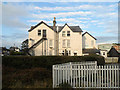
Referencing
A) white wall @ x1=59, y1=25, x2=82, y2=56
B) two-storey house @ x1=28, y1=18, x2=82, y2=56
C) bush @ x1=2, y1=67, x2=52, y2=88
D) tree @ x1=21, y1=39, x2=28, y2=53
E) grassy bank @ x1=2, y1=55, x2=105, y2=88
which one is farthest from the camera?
white wall @ x1=59, y1=25, x2=82, y2=56

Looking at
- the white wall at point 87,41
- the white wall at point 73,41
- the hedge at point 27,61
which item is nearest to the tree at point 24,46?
the white wall at point 73,41

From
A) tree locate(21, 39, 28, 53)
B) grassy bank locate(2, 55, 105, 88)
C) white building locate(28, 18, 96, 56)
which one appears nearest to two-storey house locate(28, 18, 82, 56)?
white building locate(28, 18, 96, 56)

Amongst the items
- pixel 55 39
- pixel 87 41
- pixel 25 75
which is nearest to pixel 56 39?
pixel 55 39

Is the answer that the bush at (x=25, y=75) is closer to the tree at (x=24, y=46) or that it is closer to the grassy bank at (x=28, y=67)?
the grassy bank at (x=28, y=67)

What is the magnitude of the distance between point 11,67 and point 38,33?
24.9 m

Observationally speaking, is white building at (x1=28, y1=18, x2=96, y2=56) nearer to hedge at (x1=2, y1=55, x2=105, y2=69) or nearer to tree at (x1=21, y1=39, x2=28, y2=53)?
tree at (x1=21, y1=39, x2=28, y2=53)

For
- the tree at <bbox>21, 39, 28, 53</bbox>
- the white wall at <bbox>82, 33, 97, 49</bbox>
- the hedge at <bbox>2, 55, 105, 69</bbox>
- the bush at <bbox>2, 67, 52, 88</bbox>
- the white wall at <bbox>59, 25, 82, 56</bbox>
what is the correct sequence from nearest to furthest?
1. the bush at <bbox>2, 67, 52, 88</bbox>
2. the hedge at <bbox>2, 55, 105, 69</bbox>
3. the tree at <bbox>21, 39, 28, 53</bbox>
4. the white wall at <bbox>59, 25, 82, 56</bbox>
5. the white wall at <bbox>82, 33, 97, 49</bbox>

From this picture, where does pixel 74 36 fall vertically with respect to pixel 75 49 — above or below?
above

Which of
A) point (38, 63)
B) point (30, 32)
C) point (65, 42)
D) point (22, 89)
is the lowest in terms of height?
point (22, 89)

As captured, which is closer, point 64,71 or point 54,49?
point 64,71

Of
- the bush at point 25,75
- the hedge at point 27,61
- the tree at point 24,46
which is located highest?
the tree at point 24,46

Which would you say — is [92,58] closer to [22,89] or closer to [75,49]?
[22,89]

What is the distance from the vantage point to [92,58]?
670 inches

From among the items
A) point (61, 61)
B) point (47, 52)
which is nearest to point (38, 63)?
point (61, 61)
